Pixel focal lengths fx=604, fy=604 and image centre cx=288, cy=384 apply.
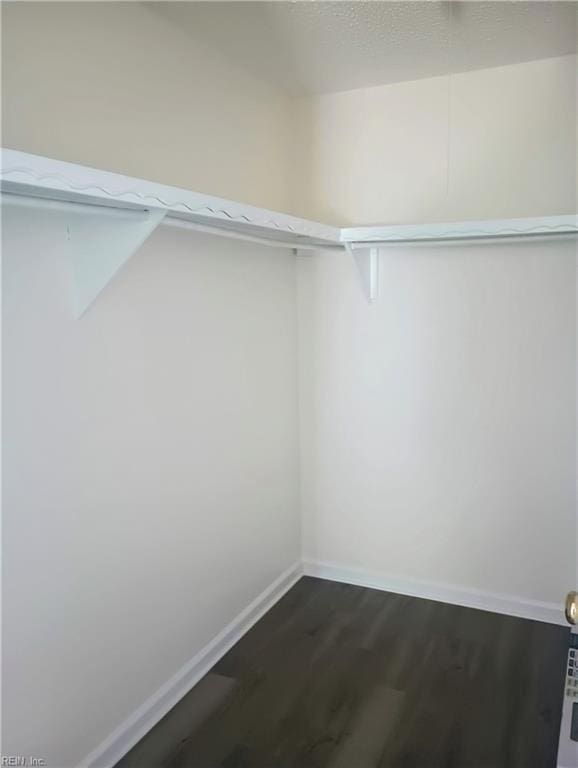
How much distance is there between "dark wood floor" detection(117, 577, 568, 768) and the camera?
194 cm

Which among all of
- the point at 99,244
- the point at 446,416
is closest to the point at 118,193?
the point at 99,244

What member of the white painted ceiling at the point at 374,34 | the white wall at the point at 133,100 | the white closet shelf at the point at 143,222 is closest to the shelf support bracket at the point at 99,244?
the white closet shelf at the point at 143,222

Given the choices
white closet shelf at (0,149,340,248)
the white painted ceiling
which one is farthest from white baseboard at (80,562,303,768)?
the white painted ceiling

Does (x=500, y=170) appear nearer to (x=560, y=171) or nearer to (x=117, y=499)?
(x=560, y=171)

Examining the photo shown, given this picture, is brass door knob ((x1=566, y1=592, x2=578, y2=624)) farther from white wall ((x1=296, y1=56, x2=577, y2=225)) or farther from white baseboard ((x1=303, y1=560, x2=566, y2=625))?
white wall ((x1=296, y1=56, x2=577, y2=225))

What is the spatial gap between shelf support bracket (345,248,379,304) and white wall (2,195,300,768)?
38cm

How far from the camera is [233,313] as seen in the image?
249cm

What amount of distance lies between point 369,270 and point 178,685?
1.91m

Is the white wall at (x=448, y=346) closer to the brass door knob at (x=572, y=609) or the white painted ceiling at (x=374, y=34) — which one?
the white painted ceiling at (x=374, y=34)

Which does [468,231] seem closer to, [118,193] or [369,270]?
[369,270]

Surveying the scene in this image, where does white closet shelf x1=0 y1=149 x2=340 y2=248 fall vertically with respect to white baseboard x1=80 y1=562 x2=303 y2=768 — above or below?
above

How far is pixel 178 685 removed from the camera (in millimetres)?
2225

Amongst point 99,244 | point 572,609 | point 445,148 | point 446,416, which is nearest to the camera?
point 572,609

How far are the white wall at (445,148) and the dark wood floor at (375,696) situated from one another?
5.93 feet
